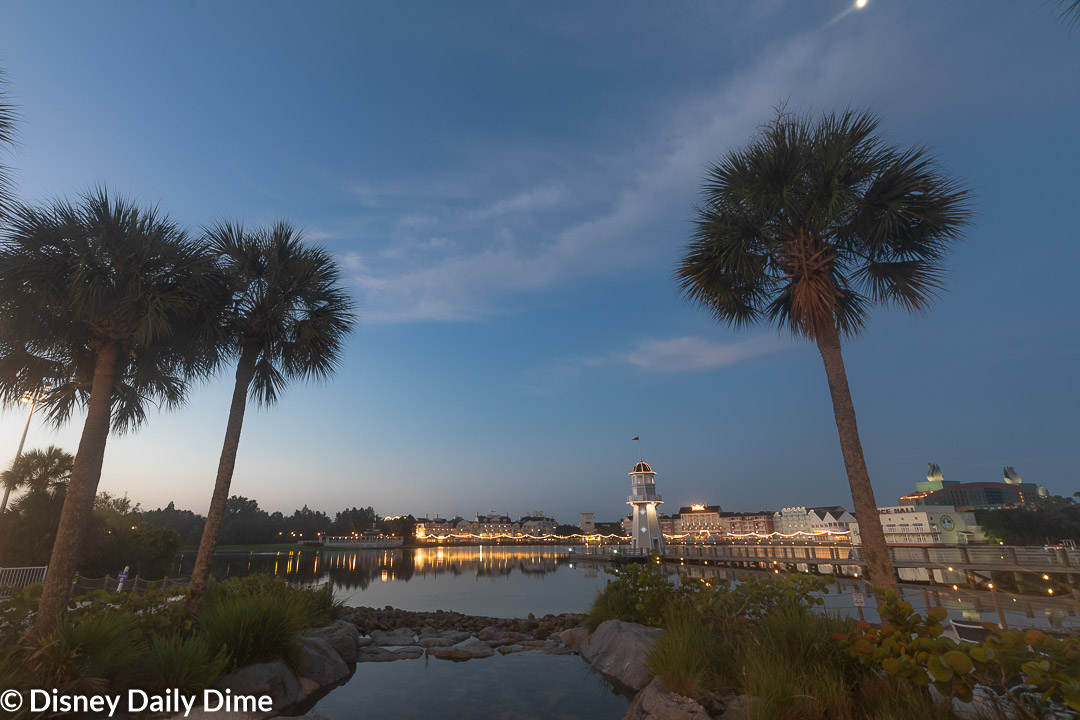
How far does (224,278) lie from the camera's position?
1180 centimetres

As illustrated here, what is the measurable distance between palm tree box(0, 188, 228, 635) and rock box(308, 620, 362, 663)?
20.2 ft

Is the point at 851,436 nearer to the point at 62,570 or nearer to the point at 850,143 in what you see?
the point at 850,143

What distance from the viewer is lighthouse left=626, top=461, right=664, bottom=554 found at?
192 ft

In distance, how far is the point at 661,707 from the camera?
7.96 m

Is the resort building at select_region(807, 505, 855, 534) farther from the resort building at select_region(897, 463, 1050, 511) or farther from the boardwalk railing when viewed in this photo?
the boardwalk railing

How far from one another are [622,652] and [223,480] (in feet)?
33.4

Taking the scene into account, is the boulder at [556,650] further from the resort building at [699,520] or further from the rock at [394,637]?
the resort building at [699,520]

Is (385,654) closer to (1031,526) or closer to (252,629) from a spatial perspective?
(252,629)

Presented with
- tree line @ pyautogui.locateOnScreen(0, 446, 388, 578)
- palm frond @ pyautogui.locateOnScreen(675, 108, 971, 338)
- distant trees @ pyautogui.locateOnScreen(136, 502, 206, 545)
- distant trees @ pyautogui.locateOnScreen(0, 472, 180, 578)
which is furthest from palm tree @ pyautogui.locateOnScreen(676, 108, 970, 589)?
distant trees @ pyautogui.locateOnScreen(136, 502, 206, 545)

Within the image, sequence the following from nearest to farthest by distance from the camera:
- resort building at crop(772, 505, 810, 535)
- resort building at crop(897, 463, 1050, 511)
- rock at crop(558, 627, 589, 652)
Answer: rock at crop(558, 627, 589, 652) → resort building at crop(772, 505, 810, 535) → resort building at crop(897, 463, 1050, 511)

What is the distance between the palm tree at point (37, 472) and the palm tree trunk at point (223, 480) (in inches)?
1085

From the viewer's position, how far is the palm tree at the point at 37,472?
1125 inches

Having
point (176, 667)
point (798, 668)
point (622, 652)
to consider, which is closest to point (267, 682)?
point (176, 667)

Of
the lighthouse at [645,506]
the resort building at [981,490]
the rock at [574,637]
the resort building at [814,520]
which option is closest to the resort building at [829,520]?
the resort building at [814,520]
